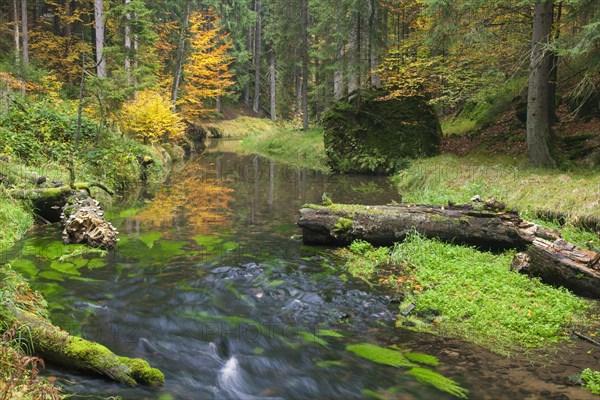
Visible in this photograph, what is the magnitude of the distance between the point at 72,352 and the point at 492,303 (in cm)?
508

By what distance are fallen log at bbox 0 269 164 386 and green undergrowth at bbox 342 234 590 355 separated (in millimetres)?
3271

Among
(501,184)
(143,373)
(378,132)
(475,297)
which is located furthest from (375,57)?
(143,373)

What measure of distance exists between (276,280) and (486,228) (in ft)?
13.2

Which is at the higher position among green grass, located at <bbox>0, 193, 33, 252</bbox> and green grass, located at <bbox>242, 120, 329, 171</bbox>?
green grass, located at <bbox>242, 120, 329, 171</bbox>

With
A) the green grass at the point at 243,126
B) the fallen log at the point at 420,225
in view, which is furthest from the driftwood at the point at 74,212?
the green grass at the point at 243,126

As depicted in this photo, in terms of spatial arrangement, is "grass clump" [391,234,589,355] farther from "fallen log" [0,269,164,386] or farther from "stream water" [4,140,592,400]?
"fallen log" [0,269,164,386]

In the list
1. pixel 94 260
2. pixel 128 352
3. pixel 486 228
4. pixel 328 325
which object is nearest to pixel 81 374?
pixel 128 352

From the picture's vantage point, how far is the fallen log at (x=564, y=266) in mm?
6105

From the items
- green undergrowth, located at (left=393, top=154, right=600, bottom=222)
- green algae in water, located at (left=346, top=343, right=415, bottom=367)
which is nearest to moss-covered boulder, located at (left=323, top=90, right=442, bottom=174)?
green undergrowth, located at (left=393, top=154, right=600, bottom=222)

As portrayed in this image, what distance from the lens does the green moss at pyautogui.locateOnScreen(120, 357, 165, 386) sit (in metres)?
4.00

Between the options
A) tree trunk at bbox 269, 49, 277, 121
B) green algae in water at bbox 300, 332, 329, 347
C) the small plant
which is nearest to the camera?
the small plant

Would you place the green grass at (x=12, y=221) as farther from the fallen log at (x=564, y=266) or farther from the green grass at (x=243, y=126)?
the green grass at (x=243, y=126)

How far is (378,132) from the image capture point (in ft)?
63.3

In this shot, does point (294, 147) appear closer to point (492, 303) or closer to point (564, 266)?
point (564, 266)
